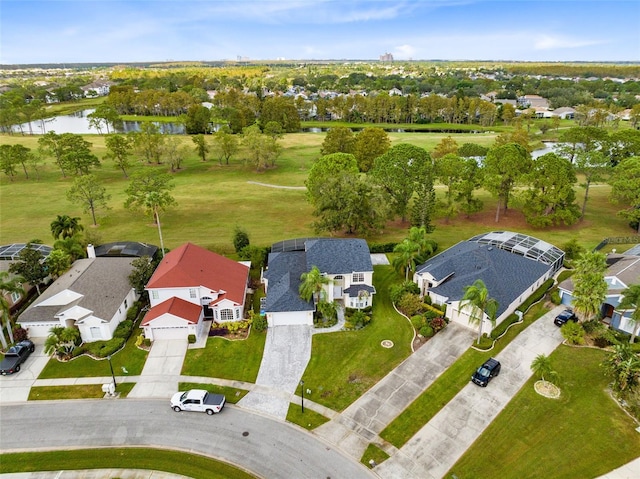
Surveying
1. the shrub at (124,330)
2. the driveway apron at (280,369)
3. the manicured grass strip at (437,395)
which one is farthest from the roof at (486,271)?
the shrub at (124,330)

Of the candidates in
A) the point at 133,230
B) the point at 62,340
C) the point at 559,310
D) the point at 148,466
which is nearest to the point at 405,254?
the point at 559,310

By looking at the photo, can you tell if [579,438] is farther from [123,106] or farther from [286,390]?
[123,106]

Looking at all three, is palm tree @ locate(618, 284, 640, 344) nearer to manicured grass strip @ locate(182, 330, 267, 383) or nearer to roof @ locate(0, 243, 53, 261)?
manicured grass strip @ locate(182, 330, 267, 383)

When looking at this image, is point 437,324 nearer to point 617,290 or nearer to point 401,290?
point 401,290

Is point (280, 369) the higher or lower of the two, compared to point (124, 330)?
lower

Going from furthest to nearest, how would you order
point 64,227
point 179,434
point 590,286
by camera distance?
1. point 64,227
2. point 590,286
3. point 179,434

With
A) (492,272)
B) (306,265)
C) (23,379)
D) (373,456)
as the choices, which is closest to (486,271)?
(492,272)

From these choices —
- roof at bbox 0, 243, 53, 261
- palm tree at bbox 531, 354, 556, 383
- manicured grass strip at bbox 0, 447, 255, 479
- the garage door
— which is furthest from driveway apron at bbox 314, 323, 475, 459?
roof at bbox 0, 243, 53, 261
